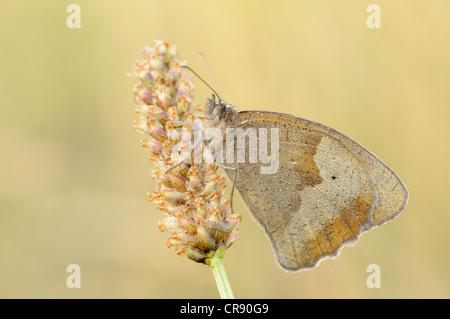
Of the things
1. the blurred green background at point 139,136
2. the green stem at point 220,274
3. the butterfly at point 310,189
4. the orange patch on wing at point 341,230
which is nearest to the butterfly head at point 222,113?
the butterfly at point 310,189

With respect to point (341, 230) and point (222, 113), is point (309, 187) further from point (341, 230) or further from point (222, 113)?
point (222, 113)

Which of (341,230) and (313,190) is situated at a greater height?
(313,190)

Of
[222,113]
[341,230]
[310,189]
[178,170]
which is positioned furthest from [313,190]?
[178,170]

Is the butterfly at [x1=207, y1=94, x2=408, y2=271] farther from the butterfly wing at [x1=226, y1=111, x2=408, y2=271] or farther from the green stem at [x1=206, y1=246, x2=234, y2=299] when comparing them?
the green stem at [x1=206, y1=246, x2=234, y2=299]

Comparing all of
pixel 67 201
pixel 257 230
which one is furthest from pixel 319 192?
pixel 67 201

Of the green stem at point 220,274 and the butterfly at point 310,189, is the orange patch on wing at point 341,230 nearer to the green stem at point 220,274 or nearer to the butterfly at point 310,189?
the butterfly at point 310,189

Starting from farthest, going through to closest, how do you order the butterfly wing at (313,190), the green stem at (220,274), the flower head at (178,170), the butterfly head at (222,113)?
the butterfly head at (222,113)
the butterfly wing at (313,190)
the flower head at (178,170)
the green stem at (220,274)
